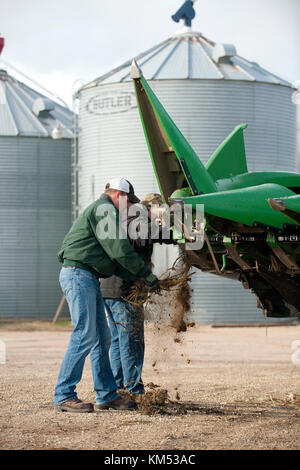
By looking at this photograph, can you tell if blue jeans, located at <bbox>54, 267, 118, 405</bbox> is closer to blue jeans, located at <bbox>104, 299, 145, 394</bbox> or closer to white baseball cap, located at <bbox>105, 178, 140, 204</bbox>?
blue jeans, located at <bbox>104, 299, 145, 394</bbox>

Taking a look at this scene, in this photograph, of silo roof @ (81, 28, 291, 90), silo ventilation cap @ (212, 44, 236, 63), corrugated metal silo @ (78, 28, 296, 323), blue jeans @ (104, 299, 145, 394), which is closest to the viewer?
blue jeans @ (104, 299, 145, 394)

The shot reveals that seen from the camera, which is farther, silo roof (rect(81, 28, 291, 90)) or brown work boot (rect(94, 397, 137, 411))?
silo roof (rect(81, 28, 291, 90))

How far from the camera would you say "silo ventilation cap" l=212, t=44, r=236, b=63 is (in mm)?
25219

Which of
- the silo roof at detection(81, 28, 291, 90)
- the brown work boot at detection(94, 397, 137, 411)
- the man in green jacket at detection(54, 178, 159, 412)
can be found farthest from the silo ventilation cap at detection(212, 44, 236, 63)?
the brown work boot at detection(94, 397, 137, 411)

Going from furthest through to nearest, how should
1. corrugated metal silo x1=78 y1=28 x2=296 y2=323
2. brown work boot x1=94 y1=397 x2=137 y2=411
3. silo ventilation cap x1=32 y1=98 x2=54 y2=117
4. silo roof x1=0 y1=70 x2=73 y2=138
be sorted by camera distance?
silo ventilation cap x1=32 y1=98 x2=54 y2=117 → silo roof x1=0 y1=70 x2=73 y2=138 → corrugated metal silo x1=78 y1=28 x2=296 y2=323 → brown work boot x1=94 y1=397 x2=137 y2=411

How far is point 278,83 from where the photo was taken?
2512cm

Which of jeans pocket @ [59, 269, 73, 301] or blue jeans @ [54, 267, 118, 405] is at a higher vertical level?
jeans pocket @ [59, 269, 73, 301]

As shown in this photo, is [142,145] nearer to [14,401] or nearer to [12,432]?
[14,401]

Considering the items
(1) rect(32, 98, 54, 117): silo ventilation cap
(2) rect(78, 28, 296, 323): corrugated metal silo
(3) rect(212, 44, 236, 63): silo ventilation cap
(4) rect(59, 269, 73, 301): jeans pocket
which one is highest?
(3) rect(212, 44, 236, 63): silo ventilation cap

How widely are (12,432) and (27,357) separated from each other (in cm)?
808

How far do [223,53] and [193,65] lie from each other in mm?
1057

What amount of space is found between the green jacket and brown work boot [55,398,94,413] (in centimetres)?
122

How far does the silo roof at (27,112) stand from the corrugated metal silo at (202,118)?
3.60 meters

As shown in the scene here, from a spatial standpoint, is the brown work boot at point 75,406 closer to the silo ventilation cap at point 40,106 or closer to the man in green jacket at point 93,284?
the man in green jacket at point 93,284
